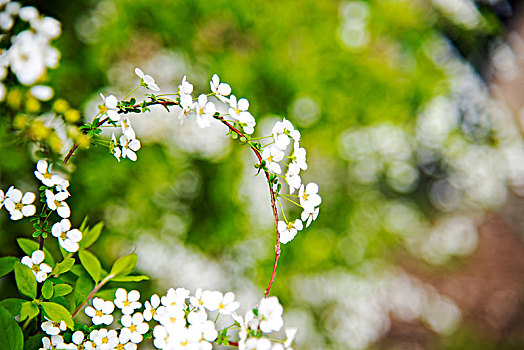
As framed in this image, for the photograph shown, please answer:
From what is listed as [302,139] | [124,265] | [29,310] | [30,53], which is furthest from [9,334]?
[302,139]

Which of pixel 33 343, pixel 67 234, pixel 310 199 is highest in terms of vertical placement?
pixel 310 199

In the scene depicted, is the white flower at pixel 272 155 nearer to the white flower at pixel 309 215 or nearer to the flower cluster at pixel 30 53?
the white flower at pixel 309 215

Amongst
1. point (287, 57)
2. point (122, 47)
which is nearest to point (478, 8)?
point (287, 57)

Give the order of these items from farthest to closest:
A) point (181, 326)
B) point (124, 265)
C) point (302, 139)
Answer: point (302, 139) → point (124, 265) → point (181, 326)

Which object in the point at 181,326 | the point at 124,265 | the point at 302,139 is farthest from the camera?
the point at 302,139

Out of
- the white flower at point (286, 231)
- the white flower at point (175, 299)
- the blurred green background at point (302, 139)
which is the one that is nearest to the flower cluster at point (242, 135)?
the white flower at point (286, 231)

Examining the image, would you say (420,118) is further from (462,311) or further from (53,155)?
(462,311)

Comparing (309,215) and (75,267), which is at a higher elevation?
(309,215)

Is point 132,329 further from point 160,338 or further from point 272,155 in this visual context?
point 272,155
